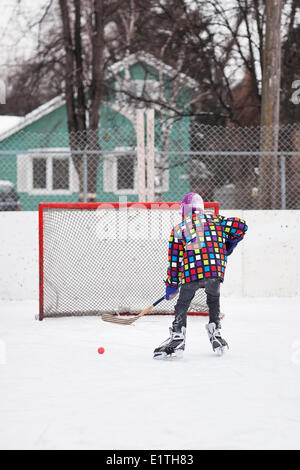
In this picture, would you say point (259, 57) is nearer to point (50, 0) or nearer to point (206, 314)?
point (50, 0)

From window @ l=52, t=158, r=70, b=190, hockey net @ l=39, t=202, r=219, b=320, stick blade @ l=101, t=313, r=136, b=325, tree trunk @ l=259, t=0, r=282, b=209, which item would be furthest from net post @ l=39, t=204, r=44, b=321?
window @ l=52, t=158, r=70, b=190

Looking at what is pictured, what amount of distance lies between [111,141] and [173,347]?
11.6m

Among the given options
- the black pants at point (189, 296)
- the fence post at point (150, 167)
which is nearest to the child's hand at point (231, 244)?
the black pants at point (189, 296)

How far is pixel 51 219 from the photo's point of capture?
6988mm

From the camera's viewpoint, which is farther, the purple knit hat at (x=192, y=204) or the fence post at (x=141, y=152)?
the fence post at (x=141, y=152)

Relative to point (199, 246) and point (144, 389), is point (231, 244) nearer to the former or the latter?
point (199, 246)

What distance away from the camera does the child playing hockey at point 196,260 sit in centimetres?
469

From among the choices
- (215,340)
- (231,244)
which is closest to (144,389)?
(215,340)

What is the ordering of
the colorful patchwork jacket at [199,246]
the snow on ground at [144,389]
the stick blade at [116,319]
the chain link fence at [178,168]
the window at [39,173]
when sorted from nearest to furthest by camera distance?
the snow on ground at [144,389], the colorful patchwork jacket at [199,246], the stick blade at [116,319], the chain link fence at [178,168], the window at [39,173]

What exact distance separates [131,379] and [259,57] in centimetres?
1119

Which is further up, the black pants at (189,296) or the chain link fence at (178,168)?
the chain link fence at (178,168)

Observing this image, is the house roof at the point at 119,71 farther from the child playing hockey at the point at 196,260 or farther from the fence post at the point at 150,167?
the child playing hockey at the point at 196,260

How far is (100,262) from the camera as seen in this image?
703 centimetres

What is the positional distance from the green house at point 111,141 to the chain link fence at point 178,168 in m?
0.04
